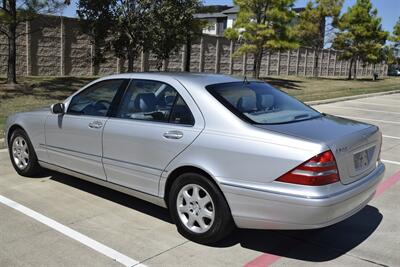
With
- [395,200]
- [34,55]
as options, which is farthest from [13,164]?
[34,55]

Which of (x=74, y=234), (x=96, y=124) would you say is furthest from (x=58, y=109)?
(x=74, y=234)

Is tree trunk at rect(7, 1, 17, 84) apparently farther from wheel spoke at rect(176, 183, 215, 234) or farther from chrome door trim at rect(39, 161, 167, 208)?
wheel spoke at rect(176, 183, 215, 234)

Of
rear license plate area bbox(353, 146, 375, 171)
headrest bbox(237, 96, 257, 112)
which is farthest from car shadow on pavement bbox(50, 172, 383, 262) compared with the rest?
headrest bbox(237, 96, 257, 112)

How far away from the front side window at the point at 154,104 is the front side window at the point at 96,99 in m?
0.27

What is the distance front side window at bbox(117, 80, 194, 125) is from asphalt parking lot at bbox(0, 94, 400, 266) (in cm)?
106

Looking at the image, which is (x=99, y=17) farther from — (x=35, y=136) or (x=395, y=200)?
(x=395, y=200)

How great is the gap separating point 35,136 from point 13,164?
0.77m

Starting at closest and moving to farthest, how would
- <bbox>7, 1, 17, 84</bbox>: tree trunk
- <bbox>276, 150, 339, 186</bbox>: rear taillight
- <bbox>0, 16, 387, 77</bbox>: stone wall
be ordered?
<bbox>276, 150, 339, 186</bbox>: rear taillight, <bbox>7, 1, 17, 84</bbox>: tree trunk, <bbox>0, 16, 387, 77</bbox>: stone wall

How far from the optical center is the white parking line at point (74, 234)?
3.90 meters

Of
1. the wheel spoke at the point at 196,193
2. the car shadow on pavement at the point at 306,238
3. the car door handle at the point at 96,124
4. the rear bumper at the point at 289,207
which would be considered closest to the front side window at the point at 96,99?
the car door handle at the point at 96,124

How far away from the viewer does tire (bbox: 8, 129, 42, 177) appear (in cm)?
604

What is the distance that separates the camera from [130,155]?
466 cm

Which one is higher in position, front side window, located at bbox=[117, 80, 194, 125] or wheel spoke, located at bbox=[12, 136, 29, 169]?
front side window, located at bbox=[117, 80, 194, 125]

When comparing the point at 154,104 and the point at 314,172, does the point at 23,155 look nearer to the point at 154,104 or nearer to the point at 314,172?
the point at 154,104
